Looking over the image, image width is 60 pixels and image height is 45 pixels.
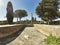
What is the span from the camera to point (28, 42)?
21156 mm

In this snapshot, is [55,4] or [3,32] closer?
[3,32]

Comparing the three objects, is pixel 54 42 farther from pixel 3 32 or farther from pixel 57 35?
pixel 3 32

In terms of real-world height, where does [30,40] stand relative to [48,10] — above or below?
below

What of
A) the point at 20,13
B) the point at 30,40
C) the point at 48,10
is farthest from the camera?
the point at 20,13

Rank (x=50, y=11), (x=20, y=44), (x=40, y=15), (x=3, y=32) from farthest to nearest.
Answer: (x=40, y=15)
(x=50, y=11)
(x=3, y=32)
(x=20, y=44)

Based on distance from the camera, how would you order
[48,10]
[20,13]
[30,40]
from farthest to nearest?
[20,13], [48,10], [30,40]

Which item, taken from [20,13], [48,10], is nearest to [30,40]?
[48,10]

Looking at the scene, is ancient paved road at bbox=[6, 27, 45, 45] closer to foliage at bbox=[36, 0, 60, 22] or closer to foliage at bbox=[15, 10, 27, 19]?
foliage at bbox=[36, 0, 60, 22]

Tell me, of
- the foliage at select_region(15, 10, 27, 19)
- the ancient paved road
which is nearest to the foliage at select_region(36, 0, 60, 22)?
the ancient paved road

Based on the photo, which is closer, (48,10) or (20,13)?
(48,10)

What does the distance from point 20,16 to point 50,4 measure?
123 feet

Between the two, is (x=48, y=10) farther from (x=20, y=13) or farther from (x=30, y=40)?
(x=20, y=13)

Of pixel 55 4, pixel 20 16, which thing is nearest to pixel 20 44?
pixel 55 4

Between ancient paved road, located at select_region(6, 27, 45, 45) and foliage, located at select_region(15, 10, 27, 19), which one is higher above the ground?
foliage, located at select_region(15, 10, 27, 19)
